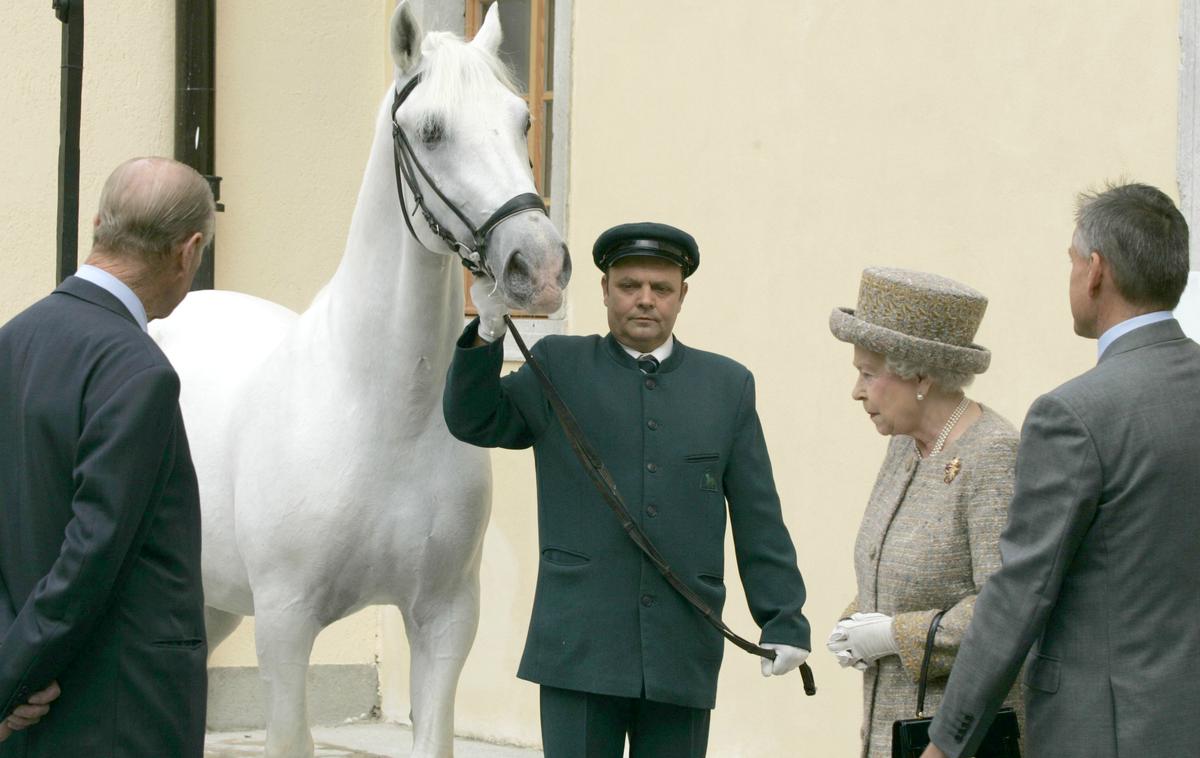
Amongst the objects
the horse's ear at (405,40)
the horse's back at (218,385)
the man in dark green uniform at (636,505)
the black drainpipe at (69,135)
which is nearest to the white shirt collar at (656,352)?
the man in dark green uniform at (636,505)

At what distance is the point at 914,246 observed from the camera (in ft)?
17.2

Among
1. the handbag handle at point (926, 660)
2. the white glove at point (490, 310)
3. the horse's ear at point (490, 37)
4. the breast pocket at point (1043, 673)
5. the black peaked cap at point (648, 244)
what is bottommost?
the handbag handle at point (926, 660)

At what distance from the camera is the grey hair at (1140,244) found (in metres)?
2.49

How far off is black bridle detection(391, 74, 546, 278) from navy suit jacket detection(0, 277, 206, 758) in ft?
2.68

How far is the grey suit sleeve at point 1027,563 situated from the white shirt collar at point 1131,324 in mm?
168

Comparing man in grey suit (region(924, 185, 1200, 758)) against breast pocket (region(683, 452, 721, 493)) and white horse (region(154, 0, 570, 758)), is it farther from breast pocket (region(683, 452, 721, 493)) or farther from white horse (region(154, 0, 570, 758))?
white horse (region(154, 0, 570, 758))

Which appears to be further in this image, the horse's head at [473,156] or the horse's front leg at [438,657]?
the horse's front leg at [438,657]

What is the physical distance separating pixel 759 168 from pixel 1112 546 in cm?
344

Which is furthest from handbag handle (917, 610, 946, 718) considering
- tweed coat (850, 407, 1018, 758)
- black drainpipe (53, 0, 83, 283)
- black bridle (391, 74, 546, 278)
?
black drainpipe (53, 0, 83, 283)

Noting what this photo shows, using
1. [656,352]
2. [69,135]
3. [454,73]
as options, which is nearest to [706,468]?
[656,352]

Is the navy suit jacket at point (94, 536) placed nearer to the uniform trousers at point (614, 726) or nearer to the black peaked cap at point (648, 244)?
the uniform trousers at point (614, 726)

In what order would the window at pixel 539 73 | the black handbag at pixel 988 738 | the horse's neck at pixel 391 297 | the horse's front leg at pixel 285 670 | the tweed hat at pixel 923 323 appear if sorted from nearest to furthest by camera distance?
the black handbag at pixel 988 738 < the tweed hat at pixel 923 323 < the horse's neck at pixel 391 297 < the horse's front leg at pixel 285 670 < the window at pixel 539 73

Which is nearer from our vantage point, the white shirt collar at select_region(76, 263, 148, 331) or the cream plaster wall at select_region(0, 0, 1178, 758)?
A: the white shirt collar at select_region(76, 263, 148, 331)

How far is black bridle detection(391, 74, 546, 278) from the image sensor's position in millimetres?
3166
